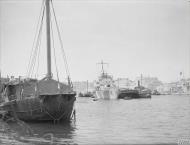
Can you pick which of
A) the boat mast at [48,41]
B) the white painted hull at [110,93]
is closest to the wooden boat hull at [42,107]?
the boat mast at [48,41]

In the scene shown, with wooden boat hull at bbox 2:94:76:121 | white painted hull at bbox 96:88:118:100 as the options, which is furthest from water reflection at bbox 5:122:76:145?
white painted hull at bbox 96:88:118:100

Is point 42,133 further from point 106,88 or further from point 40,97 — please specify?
point 106,88

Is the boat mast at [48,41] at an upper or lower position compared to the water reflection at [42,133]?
upper

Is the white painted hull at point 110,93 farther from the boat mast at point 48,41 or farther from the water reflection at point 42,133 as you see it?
the water reflection at point 42,133

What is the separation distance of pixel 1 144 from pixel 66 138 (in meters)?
4.50

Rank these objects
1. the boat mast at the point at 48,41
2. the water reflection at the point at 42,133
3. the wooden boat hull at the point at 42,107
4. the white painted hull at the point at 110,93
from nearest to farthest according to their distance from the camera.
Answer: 1. the water reflection at the point at 42,133
2. the wooden boat hull at the point at 42,107
3. the boat mast at the point at 48,41
4. the white painted hull at the point at 110,93

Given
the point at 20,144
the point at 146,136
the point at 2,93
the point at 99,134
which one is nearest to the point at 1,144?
the point at 20,144

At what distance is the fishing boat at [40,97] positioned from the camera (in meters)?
27.7

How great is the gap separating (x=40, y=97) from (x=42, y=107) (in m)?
0.86

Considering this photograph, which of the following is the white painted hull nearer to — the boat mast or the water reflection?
the boat mast

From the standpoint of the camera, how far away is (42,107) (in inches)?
1085

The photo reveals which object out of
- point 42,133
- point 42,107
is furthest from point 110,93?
point 42,133

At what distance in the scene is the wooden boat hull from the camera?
2757 cm

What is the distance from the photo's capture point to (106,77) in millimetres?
121125
